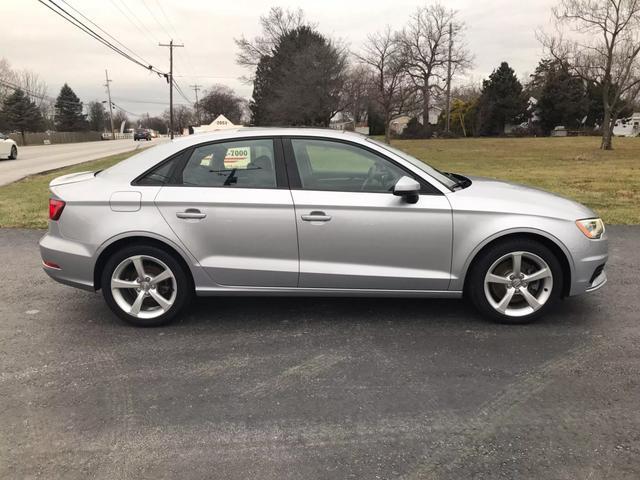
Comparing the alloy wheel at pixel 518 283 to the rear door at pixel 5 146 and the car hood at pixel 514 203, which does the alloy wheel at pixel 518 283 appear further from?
the rear door at pixel 5 146

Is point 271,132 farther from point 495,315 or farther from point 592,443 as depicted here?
point 592,443

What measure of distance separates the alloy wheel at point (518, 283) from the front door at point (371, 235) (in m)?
0.41

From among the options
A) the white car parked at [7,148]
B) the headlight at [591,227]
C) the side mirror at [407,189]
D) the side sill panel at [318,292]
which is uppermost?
the white car parked at [7,148]

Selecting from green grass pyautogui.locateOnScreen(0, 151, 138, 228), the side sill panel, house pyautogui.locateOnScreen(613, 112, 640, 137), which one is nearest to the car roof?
the side sill panel

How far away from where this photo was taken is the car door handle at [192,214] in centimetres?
416

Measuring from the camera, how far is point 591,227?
4.23m

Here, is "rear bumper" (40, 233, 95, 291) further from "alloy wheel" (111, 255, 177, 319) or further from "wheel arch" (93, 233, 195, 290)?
"alloy wheel" (111, 255, 177, 319)

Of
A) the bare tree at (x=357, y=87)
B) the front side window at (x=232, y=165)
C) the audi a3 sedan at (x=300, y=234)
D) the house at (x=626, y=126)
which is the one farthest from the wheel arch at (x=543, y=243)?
the house at (x=626, y=126)

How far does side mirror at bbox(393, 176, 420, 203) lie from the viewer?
3.99 meters

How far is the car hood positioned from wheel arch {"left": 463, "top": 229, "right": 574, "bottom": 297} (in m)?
0.16

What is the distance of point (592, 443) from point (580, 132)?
69.1 metres

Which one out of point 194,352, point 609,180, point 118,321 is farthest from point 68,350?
point 609,180

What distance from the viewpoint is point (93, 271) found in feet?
14.0

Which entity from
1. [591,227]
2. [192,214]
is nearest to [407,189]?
[591,227]
